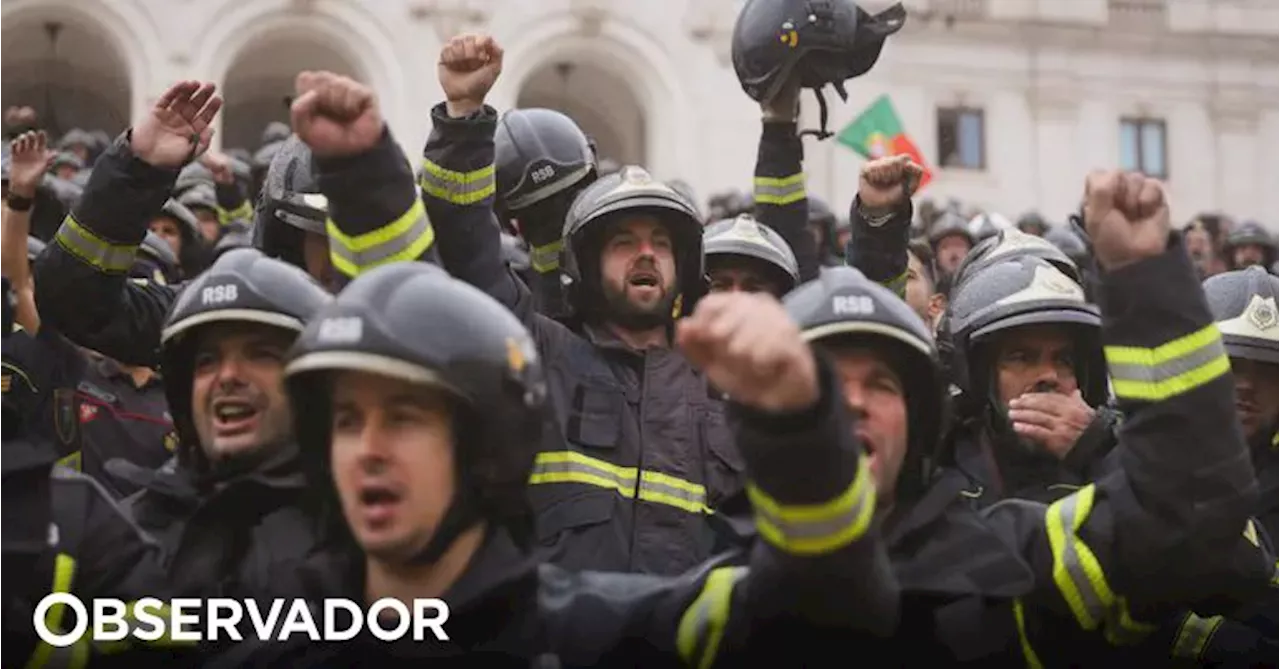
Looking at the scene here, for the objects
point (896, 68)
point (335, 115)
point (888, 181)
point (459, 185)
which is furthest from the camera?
point (896, 68)

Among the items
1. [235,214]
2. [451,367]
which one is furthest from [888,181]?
[235,214]

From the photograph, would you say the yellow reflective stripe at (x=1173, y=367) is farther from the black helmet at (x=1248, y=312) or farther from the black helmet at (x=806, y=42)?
the black helmet at (x=806, y=42)

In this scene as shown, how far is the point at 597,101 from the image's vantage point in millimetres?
33156

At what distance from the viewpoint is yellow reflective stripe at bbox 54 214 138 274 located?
4.88 metres

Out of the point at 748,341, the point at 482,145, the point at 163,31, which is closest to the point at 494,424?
the point at 748,341

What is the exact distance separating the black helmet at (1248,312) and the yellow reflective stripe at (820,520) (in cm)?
221

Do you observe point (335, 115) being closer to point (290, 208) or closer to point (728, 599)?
point (728, 599)

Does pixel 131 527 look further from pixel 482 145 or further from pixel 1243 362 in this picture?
pixel 1243 362

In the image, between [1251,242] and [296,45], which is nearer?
[1251,242]

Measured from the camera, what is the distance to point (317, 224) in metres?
5.49

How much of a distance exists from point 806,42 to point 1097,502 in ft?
9.88

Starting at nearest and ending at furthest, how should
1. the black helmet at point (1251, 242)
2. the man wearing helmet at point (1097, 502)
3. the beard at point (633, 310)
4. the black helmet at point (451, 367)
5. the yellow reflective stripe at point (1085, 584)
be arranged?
the black helmet at point (451, 367), the man wearing helmet at point (1097, 502), the yellow reflective stripe at point (1085, 584), the beard at point (633, 310), the black helmet at point (1251, 242)

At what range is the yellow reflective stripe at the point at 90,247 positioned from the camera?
4.88 meters

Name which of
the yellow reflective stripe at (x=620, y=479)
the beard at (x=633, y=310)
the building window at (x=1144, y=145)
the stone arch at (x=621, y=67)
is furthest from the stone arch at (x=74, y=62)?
the yellow reflective stripe at (x=620, y=479)
